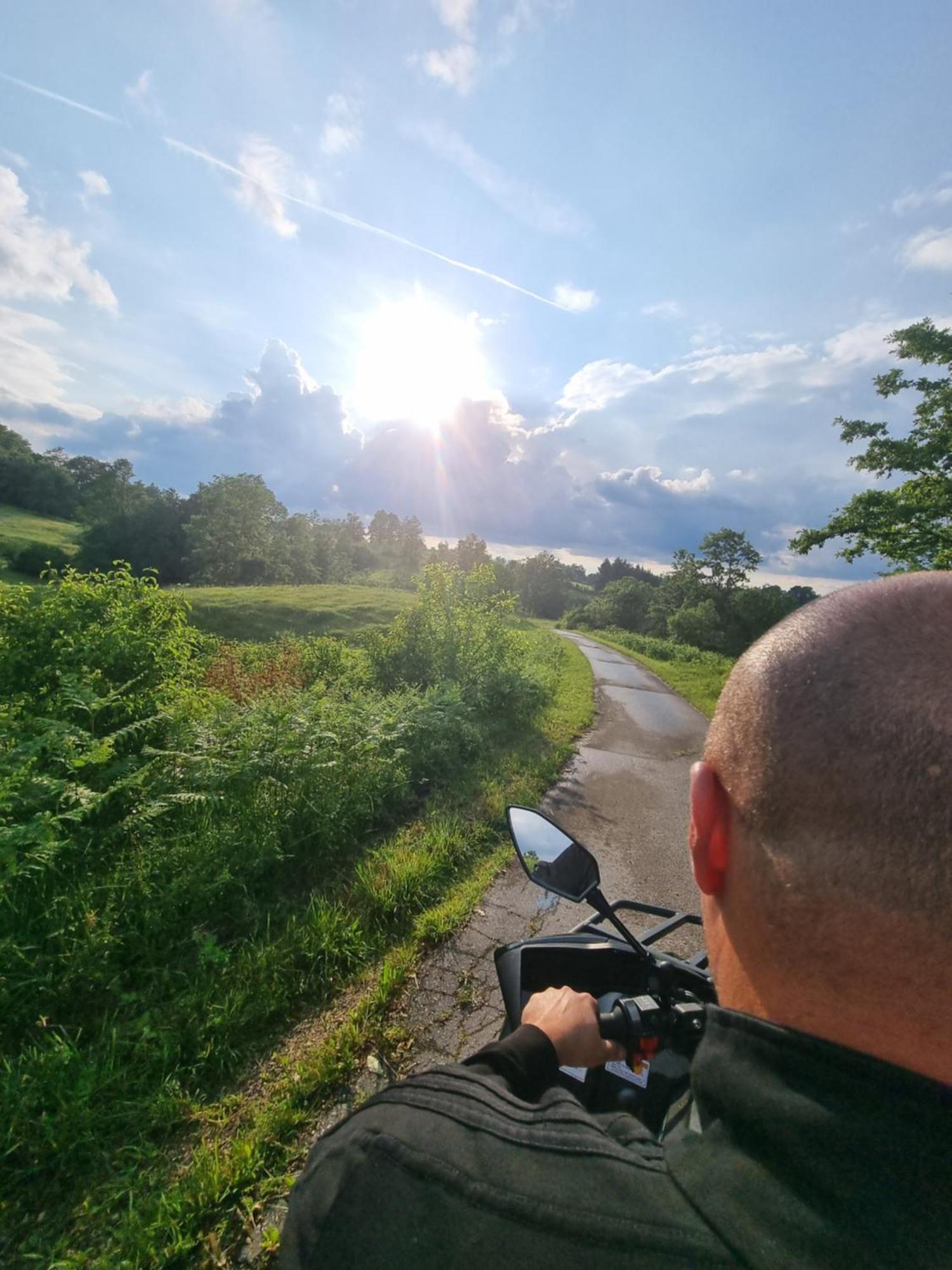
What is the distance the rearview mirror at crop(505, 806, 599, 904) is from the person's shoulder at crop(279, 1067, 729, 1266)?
3.51 feet

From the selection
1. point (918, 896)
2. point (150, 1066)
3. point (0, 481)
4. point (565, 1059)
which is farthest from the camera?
point (0, 481)

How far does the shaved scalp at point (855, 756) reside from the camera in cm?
75

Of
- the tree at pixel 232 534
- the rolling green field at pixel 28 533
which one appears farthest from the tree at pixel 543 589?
the rolling green field at pixel 28 533

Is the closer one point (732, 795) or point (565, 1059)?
point (732, 795)

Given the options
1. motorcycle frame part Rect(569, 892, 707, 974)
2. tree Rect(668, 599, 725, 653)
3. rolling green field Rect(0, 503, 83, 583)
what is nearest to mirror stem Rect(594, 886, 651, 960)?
motorcycle frame part Rect(569, 892, 707, 974)

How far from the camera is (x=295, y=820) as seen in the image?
13.9 ft

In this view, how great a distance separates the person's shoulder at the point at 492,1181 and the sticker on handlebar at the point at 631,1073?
0.66m

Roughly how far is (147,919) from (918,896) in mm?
3784

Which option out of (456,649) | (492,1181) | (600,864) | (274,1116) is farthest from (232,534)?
(492,1181)

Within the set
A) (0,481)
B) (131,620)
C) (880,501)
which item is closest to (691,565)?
(880,501)

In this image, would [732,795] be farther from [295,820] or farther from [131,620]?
[131,620]

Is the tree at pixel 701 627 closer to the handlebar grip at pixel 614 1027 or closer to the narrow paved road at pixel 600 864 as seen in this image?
the narrow paved road at pixel 600 864

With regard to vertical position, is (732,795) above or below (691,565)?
below


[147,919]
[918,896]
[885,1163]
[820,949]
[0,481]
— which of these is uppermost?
[0,481]
